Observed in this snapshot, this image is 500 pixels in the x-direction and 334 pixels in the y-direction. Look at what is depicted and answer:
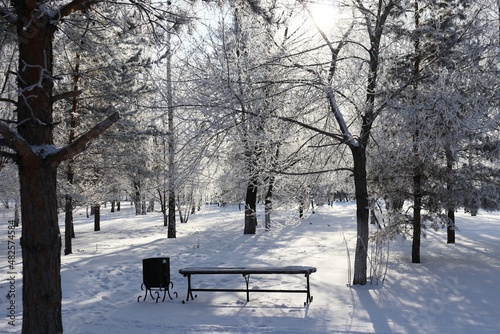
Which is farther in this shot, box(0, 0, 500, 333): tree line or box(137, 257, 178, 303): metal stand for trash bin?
box(137, 257, 178, 303): metal stand for trash bin

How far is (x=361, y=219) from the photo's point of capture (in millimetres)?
9617

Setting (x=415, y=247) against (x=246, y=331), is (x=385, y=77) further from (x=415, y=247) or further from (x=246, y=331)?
(x=246, y=331)

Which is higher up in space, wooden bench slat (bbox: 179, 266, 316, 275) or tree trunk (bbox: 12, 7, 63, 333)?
tree trunk (bbox: 12, 7, 63, 333)

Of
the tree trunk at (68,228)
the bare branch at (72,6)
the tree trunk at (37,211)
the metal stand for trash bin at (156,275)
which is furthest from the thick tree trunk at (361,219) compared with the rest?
the tree trunk at (68,228)

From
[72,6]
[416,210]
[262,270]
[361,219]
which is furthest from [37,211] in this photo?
[416,210]

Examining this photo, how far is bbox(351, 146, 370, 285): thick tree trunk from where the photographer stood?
9.47 meters

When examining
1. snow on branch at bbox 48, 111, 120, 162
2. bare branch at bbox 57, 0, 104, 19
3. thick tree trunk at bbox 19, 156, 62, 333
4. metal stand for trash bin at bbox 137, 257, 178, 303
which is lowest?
metal stand for trash bin at bbox 137, 257, 178, 303

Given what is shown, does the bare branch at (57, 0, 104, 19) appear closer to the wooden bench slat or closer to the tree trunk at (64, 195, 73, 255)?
the wooden bench slat

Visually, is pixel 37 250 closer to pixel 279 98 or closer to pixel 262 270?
pixel 262 270

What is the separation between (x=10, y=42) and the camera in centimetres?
474

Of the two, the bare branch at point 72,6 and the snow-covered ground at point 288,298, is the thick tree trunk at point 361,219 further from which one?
the bare branch at point 72,6

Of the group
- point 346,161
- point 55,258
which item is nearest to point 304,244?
point 346,161

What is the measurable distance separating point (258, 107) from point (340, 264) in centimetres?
568

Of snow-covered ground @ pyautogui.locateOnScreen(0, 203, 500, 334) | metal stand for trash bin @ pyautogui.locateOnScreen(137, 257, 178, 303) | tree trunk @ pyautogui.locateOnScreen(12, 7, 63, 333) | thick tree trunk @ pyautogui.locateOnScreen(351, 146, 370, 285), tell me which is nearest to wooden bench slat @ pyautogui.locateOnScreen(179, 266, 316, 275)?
metal stand for trash bin @ pyautogui.locateOnScreen(137, 257, 178, 303)
